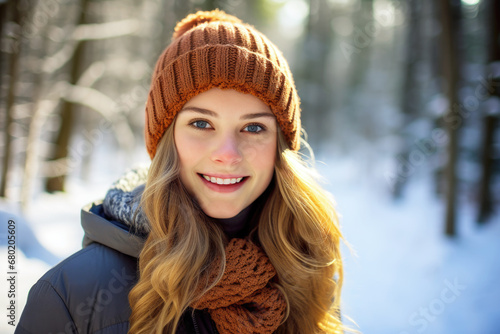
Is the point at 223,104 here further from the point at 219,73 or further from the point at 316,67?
the point at 316,67

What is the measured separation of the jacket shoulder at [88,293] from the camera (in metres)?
1.37

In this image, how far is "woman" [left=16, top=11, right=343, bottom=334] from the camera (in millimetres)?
1462

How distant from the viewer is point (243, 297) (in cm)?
158

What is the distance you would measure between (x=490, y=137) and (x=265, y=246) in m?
5.77

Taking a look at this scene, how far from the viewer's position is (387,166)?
13.8 metres

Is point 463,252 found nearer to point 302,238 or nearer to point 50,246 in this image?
point 302,238

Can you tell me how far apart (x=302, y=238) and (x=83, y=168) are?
40.5 ft

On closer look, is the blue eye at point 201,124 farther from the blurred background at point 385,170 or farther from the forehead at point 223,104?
the blurred background at point 385,170

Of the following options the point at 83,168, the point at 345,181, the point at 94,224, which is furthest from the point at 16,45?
the point at 345,181

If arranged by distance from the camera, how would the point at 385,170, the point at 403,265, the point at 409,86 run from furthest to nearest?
the point at 385,170 → the point at 409,86 → the point at 403,265

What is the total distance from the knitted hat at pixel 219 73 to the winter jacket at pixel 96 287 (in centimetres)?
47

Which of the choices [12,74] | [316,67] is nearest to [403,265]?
[12,74]

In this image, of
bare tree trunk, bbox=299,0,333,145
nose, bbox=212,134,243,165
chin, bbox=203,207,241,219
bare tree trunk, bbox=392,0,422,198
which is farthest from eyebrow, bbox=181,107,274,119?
bare tree trunk, bbox=299,0,333,145

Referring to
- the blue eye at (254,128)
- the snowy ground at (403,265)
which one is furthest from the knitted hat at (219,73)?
the snowy ground at (403,265)
